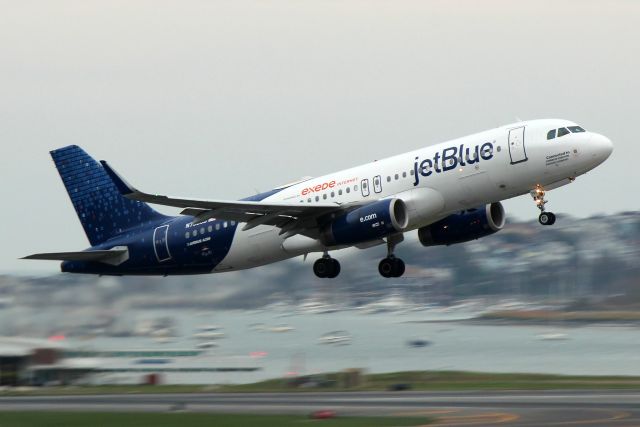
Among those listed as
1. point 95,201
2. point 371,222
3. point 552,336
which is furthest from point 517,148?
point 552,336

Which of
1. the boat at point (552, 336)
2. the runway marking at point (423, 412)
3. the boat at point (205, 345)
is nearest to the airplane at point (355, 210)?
the runway marking at point (423, 412)

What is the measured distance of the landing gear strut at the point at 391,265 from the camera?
4872 cm

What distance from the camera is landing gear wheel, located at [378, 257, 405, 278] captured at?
1918 inches

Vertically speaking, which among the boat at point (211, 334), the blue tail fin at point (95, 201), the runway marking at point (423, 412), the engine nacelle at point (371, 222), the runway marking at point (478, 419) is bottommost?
the runway marking at point (478, 419)

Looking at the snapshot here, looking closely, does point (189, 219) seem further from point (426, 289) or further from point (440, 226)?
point (426, 289)

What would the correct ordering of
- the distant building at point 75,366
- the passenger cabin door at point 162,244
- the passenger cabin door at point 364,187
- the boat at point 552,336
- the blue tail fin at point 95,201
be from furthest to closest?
1. the boat at point 552,336
2. the distant building at point 75,366
3. the blue tail fin at point 95,201
4. the passenger cabin door at point 162,244
5. the passenger cabin door at point 364,187

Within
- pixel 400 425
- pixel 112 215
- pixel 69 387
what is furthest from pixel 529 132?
pixel 69 387

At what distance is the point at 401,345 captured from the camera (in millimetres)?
140625

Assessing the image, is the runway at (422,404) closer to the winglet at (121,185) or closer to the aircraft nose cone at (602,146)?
the aircraft nose cone at (602,146)

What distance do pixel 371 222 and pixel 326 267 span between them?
5803mm

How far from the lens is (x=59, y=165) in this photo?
2202 inches

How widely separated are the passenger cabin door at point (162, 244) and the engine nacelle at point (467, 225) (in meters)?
11.3

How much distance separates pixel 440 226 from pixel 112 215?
15.3 m

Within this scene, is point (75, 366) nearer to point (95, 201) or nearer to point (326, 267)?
point (95, 201)
